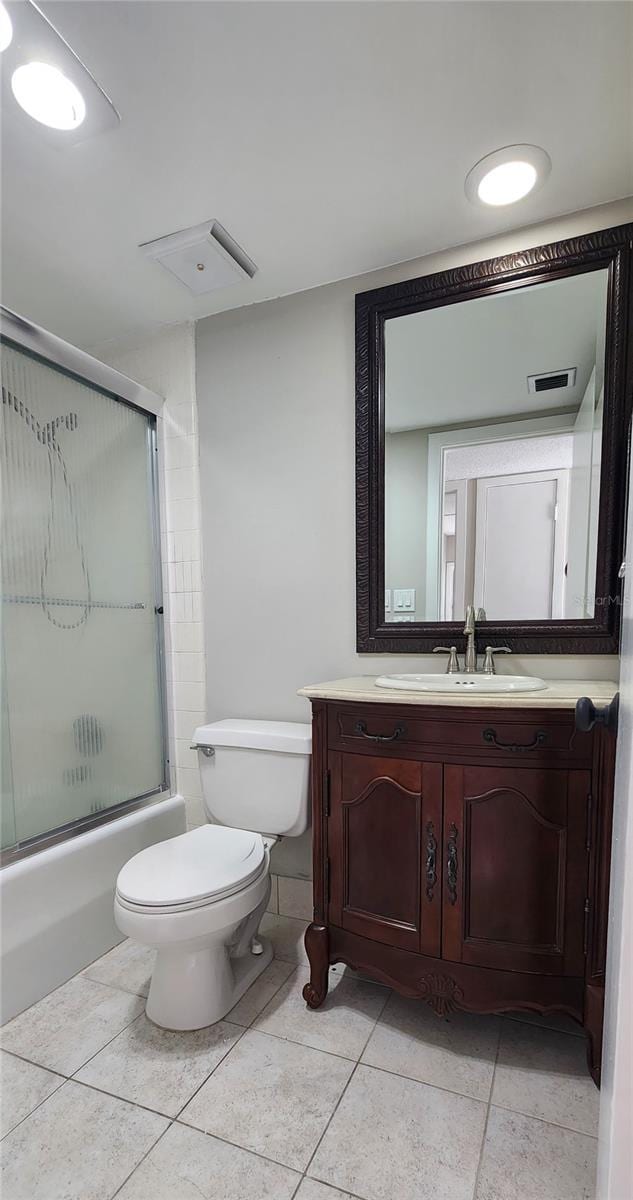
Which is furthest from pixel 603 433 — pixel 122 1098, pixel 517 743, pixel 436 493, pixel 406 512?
pixel 122 1098

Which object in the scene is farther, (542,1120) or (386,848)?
(386,848)

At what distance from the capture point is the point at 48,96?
1.10 m

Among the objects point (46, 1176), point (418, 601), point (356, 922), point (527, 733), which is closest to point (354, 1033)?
point (356, 922)

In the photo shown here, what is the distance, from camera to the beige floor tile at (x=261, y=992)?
4.49ft

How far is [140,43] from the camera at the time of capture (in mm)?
1010

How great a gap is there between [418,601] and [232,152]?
1.28 metres

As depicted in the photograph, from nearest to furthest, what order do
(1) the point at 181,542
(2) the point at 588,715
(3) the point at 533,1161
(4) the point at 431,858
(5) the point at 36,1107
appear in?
(2) the point at 588,715 < (3) the point at 533,1161 < (5) the point at 36,1107 < (4) the point at 431,858 < (1) the point at 181,542

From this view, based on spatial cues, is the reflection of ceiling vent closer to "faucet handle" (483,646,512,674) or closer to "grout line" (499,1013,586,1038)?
"faucet handle" (483,646,512,674)

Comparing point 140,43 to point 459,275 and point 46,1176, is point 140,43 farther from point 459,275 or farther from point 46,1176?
point 46,1176

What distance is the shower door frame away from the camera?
1463mm

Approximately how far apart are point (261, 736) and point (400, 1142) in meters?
0.94

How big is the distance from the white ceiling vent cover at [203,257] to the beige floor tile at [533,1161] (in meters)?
2.32

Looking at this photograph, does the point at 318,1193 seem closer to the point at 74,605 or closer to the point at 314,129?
the point at 74,605

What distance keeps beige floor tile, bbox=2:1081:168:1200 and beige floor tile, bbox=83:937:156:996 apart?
357 mm
